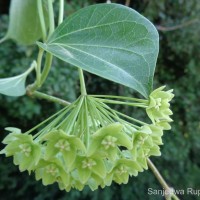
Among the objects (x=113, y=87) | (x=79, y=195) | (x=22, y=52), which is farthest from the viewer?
(x=113, y=87)

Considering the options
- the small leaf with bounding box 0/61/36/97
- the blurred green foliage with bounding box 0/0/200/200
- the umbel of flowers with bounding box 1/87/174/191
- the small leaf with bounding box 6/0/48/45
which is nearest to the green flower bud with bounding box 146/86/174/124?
the umbel of flowers with bounding box 1/87/174/191

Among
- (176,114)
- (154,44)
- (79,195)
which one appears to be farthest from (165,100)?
(176,114)

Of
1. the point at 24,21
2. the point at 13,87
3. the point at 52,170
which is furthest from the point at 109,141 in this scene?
the point at 24,21

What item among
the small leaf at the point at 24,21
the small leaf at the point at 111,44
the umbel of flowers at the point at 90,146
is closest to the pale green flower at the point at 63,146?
the umbel of flowers at the point at 90,146

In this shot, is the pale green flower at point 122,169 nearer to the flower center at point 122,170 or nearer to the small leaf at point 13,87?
the flower center at point 122,170

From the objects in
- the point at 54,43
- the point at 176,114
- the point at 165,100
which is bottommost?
the point at 176,114

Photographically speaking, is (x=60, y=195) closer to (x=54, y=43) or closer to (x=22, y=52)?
(x=22, y=52)

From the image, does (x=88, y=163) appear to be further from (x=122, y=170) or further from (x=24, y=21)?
(x=24, y=21)
